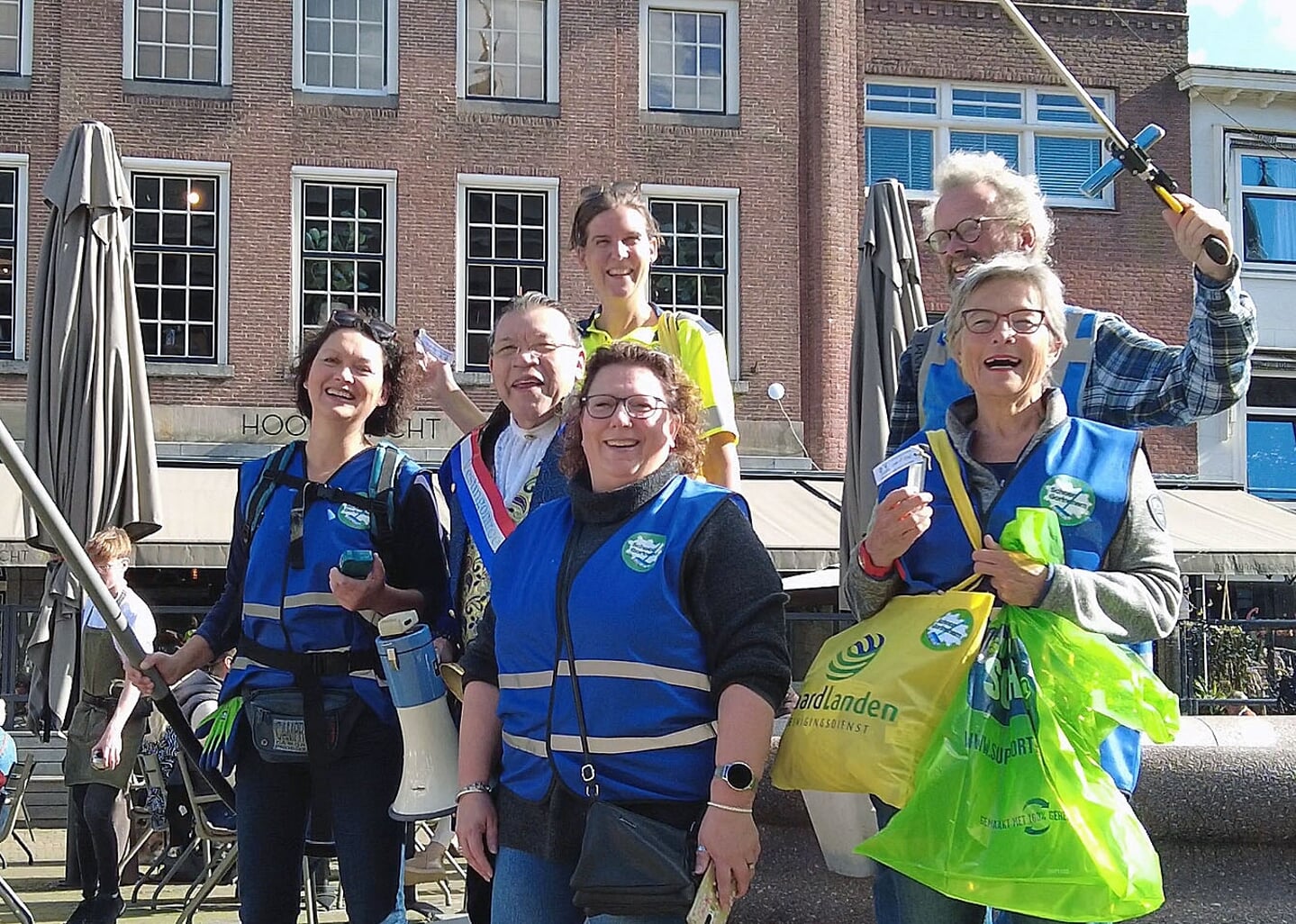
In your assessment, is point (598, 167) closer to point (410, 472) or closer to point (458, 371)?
point (458, 371)

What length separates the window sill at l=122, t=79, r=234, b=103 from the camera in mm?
17047

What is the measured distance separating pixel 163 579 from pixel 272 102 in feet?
18.4

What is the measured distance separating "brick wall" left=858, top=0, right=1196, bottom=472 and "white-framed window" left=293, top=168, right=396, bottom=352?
651cm

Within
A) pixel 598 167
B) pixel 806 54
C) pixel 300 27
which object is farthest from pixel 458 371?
pixel 806 54

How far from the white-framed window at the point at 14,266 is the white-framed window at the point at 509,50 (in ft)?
16.9

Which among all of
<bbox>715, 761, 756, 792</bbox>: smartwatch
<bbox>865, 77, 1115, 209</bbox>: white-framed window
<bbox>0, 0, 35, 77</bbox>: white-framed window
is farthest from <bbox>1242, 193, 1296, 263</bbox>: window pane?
<bbox>715, 761, 756, 792</bbox>: smartwatch

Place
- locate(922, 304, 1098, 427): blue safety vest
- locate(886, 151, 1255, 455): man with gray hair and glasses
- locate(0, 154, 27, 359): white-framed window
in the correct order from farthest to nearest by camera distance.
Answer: locate(0, 154, 27, 359): white-framed window → locate(922, 304, 1098, 427): blue safety vest → locate(886, 151, 1255, 455): man with gray hair and glasses

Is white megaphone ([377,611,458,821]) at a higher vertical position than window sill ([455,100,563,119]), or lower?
lower

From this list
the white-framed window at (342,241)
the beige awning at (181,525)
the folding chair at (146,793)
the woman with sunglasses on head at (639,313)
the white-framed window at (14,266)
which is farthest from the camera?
the white-framed window at (342,241)

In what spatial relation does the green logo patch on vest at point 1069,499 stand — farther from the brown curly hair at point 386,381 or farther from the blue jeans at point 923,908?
the brown curly hair at point 386,381

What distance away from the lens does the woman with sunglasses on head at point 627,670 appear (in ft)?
8.93

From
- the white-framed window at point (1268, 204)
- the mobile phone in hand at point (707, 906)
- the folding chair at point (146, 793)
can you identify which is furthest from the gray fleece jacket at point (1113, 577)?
the white-framed window at point (1268, 204)

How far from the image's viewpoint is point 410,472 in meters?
3.75

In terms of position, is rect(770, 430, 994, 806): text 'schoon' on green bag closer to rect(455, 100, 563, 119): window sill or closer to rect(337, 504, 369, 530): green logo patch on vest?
rect(337, 504, 369, 530): green logo patch on vest
